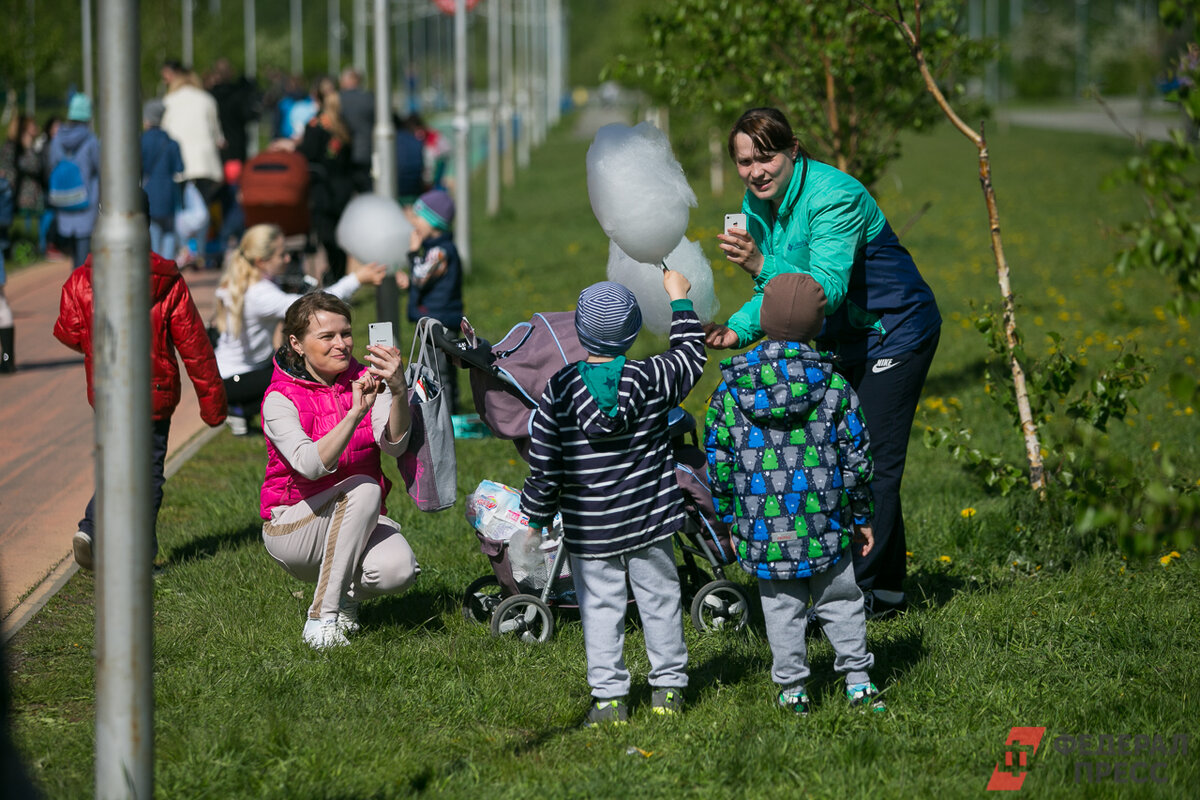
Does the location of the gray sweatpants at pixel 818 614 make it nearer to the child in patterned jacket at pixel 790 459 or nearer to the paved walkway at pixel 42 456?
the child in patterned jacket at pixel 790 459

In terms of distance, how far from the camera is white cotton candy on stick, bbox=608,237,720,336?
4.85 metres

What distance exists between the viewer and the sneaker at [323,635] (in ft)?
16.0

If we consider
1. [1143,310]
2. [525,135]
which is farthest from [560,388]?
[525,135]

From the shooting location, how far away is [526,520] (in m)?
5.11

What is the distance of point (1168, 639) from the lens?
4.94m

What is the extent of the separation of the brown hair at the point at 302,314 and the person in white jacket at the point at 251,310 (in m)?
2.96

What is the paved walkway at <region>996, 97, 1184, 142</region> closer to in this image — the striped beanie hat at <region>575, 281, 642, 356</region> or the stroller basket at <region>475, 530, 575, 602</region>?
the stroller basket at <region>475, 530, 575, 602</region>

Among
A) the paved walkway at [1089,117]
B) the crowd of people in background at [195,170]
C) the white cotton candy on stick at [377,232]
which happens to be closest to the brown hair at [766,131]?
the white cotton candy on stick at [377,232]

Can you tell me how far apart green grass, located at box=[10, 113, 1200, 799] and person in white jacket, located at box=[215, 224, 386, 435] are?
0.71m

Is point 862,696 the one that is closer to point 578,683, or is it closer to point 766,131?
point 578,683

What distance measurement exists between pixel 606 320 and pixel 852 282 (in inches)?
53.3

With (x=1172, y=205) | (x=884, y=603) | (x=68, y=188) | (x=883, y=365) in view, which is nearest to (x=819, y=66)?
(x=883, y=365)

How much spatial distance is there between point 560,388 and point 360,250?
11.6ft

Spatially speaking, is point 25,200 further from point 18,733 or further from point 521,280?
point 18,733
